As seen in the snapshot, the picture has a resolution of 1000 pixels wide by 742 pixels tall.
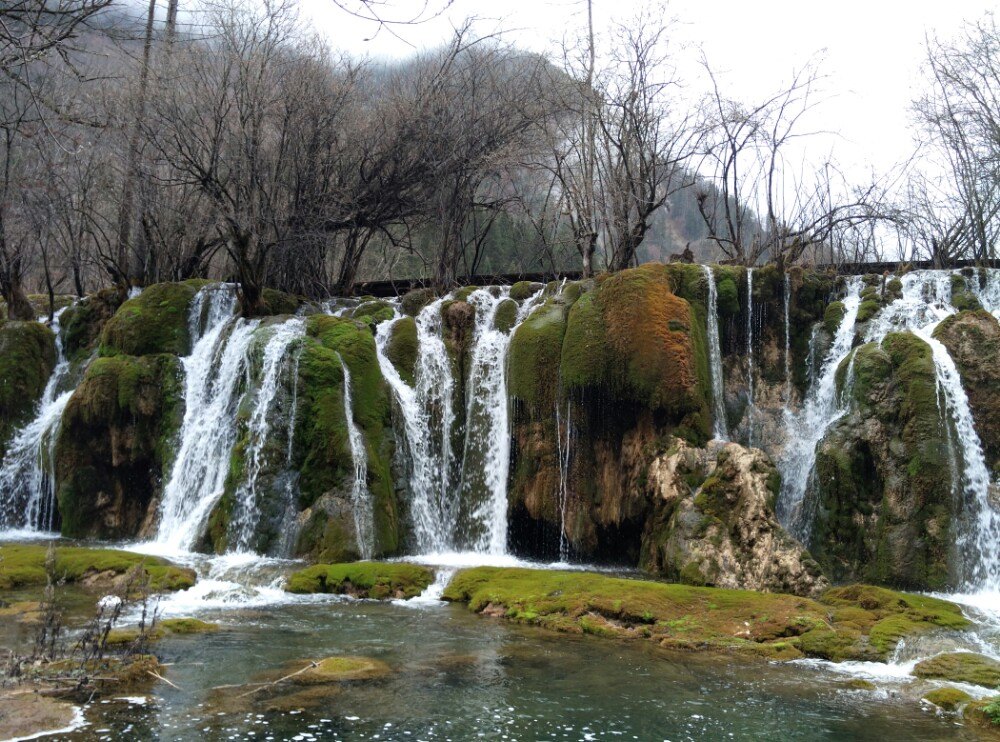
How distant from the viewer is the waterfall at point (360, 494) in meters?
15.1

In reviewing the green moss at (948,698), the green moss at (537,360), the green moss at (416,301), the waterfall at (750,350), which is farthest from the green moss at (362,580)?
the green moss at (416,301)

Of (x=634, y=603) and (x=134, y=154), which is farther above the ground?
(x=134, y=154)

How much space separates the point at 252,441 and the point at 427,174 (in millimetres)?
10576

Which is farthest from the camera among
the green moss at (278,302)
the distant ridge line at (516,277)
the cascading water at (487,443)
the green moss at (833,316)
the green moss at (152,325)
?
the distant ridge line at (516,277)

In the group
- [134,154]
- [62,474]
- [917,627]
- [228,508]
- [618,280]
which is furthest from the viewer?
[134,154]

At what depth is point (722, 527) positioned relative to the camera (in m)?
13.4

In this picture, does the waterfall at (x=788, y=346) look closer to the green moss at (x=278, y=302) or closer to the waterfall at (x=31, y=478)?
the green moss at (x=278, y=302)

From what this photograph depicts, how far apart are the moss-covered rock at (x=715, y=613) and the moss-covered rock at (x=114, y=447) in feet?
28.6

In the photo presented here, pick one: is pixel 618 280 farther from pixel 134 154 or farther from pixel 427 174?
pixel 134 154

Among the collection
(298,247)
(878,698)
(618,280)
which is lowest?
(878,698)

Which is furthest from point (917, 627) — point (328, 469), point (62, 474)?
point (62, 474)

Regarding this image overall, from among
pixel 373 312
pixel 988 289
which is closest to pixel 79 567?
pixel 373 312

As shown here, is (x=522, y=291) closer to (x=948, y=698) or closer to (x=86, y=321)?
(x=86, y=321)

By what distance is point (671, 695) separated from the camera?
25.8 ft
